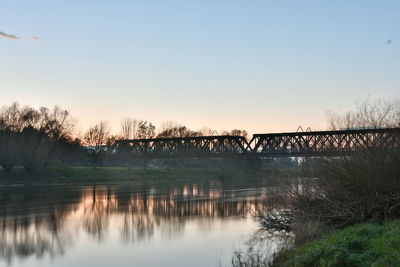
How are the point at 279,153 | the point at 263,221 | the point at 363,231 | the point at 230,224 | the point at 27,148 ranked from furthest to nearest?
the point at 279,153
the point at 27,148
the point at 230,224
the point at 263,221
the point at 363,231

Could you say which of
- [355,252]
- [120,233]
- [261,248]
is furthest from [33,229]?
[355,252]

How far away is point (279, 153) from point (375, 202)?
84.4m

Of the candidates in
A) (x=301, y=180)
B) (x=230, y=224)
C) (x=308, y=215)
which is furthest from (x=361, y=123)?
(x=230, y=224)

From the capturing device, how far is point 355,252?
51.2ft

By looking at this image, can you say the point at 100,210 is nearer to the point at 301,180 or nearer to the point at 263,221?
the point at 263,221

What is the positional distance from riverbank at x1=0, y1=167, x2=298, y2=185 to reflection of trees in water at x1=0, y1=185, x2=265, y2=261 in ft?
67.3

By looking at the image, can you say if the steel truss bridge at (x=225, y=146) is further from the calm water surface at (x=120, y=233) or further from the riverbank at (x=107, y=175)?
the calm water surface at (x=120, y=233)

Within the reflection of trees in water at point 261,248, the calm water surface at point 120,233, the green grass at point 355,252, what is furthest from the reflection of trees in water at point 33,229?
the green grass at point 355,252

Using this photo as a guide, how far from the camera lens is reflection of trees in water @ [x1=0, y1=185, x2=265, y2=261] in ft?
88.6

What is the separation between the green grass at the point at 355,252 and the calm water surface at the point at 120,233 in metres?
5.89

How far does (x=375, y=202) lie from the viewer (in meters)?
23.7

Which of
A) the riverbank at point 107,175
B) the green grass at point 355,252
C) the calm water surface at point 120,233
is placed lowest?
the calm water surface at point 120,233

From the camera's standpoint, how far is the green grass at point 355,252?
14648 millimetres

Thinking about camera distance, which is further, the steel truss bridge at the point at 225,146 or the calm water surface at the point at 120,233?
the steel truss bridge at the point at 225,146
